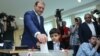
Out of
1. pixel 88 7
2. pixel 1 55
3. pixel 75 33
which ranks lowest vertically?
pixel 1 55

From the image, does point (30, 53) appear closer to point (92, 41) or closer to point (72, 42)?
point (92, 41)

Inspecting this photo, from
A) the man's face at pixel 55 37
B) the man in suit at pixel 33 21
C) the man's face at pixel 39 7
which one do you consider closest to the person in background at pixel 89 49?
the man's face at pixel 55 37

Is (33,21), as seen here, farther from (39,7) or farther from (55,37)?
(55,37)

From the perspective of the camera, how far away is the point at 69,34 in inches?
199

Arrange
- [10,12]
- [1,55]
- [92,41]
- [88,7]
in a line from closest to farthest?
[1,55]
[92,41]
[88,7]
[10,12]

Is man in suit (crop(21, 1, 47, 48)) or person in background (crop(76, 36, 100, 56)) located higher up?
man in suit (crop(21, 1, 47, 48))

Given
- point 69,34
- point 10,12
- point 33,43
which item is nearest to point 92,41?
point 33,43

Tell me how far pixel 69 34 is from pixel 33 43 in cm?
268

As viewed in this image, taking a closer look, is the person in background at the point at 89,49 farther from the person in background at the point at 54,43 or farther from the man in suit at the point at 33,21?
the man in suit at the point at 33,21

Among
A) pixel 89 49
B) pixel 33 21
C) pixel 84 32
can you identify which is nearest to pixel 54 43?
pixel 33 21

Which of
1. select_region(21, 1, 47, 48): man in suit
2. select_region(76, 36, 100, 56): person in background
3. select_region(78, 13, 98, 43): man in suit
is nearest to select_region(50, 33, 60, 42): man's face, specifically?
select_region(21, 1, 47, 48): man in suit

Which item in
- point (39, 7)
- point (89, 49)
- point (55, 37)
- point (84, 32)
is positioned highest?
point (39, 7)

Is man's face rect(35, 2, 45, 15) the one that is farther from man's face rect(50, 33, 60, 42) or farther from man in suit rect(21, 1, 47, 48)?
man's face rect(50, 33, 60, 42)

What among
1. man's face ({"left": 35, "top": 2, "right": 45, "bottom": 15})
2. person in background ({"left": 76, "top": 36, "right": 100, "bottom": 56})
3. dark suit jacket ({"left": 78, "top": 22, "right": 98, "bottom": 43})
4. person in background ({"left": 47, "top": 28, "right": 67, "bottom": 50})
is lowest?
person in background ({"left": 76, "top": 36, "right": 100, "bottom": 56})
